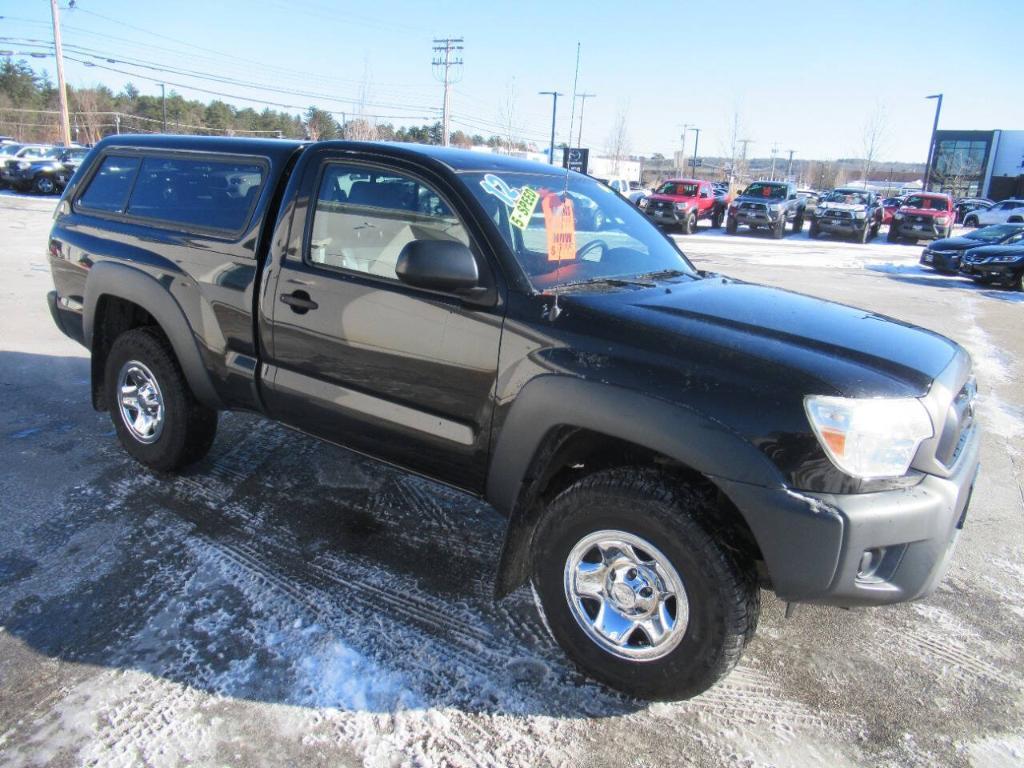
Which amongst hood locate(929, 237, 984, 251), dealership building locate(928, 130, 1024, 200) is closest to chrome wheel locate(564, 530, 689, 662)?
hood locate(929, 237, 984, 251)

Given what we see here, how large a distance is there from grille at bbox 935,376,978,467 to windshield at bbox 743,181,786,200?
24445mm

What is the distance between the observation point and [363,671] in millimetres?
2518

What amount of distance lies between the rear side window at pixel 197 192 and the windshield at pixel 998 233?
707 inches

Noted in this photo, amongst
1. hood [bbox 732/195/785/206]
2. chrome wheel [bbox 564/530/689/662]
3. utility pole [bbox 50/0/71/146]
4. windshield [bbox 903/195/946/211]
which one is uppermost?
utility pole [bbox 50/0/71/146]

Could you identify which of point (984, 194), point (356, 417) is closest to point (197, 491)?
point (356, 417)

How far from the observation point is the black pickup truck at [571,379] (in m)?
2.11

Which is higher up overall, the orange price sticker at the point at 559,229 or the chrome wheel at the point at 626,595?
the orange price sticker at the point at 559,229

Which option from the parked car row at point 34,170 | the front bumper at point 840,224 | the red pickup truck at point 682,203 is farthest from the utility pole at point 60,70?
the front bumper at point 840,224

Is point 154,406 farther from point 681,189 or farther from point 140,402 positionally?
point 681,189

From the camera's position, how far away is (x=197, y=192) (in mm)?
3680

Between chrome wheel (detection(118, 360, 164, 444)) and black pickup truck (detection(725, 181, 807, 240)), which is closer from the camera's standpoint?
chrome wheel (detection(118, 360, 164, 444))

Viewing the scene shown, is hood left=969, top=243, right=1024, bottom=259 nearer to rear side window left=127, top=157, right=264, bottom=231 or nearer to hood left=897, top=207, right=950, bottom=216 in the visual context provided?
hood left=897, top=207, right=950, bottom=216

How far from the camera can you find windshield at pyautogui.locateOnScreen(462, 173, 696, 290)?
2.78m

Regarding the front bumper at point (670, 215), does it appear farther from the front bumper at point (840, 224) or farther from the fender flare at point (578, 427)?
the fender flare at point (578, 427)
